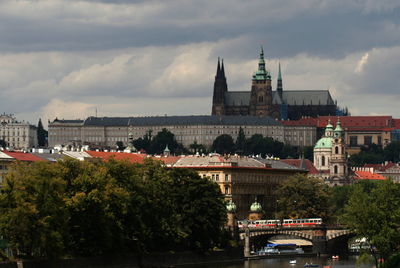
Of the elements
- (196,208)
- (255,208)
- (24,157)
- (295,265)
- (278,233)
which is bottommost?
(295,265)

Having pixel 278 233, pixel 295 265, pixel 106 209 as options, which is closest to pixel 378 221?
pixel 106 209

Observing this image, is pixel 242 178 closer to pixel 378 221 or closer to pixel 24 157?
pixel 24 157

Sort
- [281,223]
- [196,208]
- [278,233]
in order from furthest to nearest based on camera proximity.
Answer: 1. [281,223]
2. [278,233]
3. [196,208]

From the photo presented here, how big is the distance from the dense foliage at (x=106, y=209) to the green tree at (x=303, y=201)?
31141 mm

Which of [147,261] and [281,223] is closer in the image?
[147,261]

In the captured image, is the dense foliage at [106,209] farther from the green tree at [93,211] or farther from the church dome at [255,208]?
the church dome at [255,208]

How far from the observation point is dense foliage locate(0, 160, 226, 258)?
85.7 m

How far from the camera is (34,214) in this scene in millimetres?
84750

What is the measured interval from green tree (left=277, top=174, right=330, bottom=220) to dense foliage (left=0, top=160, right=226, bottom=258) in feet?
102

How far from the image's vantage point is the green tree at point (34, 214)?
277ft

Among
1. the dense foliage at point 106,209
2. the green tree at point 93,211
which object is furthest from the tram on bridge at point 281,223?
the green tree at point 93,211

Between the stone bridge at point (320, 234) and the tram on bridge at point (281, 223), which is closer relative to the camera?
the tram on bridge at point (281, 223)

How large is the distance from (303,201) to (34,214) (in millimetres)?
64283

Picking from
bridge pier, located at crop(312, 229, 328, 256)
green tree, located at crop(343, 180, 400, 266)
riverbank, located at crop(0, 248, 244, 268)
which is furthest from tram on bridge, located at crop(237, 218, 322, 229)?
green tree, located at crop(343, 180, 400, 266)
